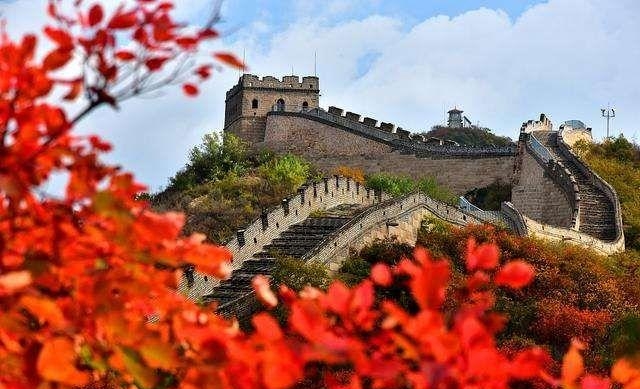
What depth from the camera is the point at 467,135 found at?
67562 millimetres

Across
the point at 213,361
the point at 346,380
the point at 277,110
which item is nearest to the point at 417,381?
the point at 213,361

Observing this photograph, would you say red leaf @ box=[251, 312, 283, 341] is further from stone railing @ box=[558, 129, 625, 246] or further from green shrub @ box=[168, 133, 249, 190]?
green shrub @ box=[168, 133, 249, 190]

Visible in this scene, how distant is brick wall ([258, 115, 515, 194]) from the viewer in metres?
36.7

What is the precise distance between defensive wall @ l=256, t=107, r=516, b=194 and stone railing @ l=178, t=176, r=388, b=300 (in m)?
10.0

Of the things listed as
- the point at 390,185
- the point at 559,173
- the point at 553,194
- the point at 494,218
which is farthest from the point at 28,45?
the point at 390,185

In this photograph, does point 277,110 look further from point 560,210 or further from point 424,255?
point 424,255

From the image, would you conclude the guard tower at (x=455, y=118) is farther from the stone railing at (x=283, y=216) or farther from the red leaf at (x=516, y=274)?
the red leaf at (x=516, y=274)

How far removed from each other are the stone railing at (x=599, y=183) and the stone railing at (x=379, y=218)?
4.60 metres

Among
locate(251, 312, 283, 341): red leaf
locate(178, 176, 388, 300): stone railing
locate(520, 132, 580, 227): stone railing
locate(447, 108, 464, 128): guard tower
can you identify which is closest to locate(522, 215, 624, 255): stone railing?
locate(520, 132, 580, 227): stone railing

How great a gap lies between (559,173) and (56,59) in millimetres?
28932

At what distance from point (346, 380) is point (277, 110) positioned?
34596 mm

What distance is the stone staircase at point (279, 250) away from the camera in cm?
1694

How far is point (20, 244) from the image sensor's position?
3.01 m

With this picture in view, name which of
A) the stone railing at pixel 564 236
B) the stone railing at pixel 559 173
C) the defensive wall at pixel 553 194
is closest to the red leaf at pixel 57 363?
the stone railing at pixel 564 236
